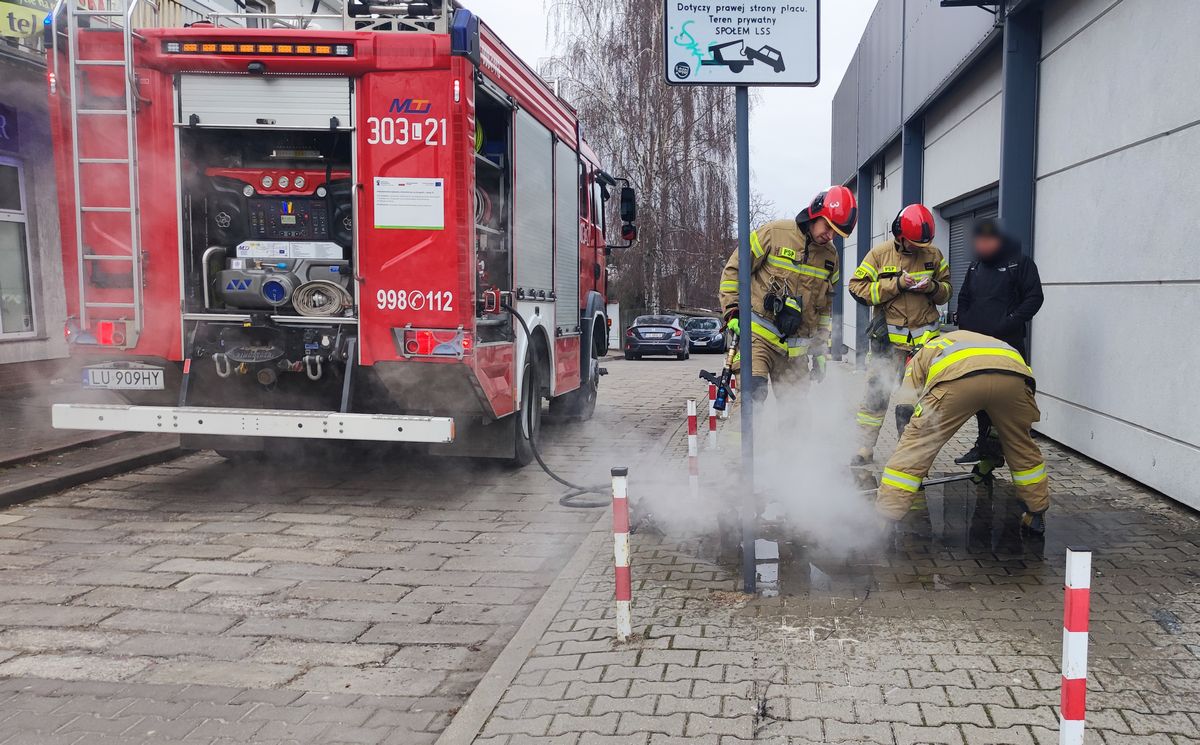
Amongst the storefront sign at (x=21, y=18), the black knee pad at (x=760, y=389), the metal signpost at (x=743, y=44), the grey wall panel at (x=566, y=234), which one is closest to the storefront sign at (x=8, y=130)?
the storefront sign at (x=21, y=18)

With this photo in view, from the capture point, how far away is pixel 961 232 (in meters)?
13.3

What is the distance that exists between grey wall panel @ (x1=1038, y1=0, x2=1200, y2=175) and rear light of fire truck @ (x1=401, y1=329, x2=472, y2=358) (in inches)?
190

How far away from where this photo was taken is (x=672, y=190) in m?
33.1

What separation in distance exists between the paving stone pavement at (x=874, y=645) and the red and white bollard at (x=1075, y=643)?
389 millimetres

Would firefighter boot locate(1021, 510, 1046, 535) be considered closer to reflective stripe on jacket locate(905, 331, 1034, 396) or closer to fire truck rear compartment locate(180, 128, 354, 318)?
reflective stripe on jacket locate(905, 331, 1034, 396)

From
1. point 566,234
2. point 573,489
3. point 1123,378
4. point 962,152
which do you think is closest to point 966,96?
point 962,152

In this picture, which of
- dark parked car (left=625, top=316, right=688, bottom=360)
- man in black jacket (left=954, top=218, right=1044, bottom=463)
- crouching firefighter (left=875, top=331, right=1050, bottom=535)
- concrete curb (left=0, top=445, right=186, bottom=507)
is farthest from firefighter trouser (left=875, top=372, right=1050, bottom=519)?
dark parked car (left=625, top=316, right=688, bottom=360)

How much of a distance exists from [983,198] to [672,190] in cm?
2196

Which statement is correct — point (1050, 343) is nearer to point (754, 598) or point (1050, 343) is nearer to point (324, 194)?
point (754, 598)

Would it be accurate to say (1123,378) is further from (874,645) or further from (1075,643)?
(1075,643)

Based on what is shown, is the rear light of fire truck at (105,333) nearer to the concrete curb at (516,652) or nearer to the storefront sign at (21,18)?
the concrete curb at (516,652)

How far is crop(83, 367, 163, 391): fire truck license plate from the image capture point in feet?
21.6

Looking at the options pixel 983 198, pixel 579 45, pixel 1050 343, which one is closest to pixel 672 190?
pixel 579 45

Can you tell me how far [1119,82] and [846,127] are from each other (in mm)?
18757
